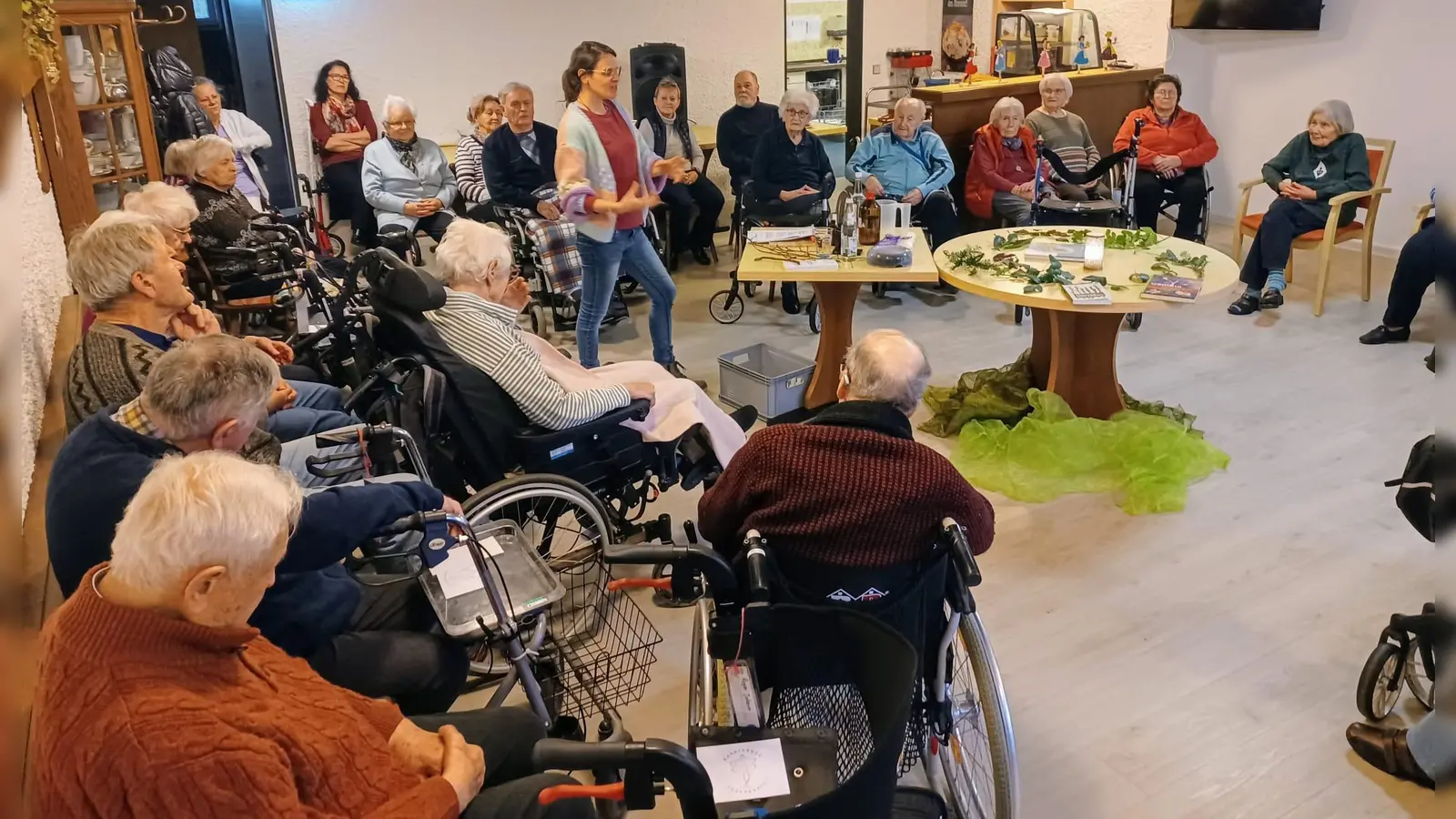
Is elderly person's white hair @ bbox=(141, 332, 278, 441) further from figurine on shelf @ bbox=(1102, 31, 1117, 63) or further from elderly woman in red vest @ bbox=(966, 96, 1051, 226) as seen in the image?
figurine on shelf @ bbox=(1102, 31, 1117, 63)

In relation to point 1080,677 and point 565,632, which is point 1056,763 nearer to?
point 1080,677

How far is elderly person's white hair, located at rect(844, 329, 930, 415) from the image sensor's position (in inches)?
81.3

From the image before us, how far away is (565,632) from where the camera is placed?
2469mm

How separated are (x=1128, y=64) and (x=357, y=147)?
5167 millimetres

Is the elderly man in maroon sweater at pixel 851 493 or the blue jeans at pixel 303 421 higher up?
the elderly man in maroon sweater at pixel 851 493

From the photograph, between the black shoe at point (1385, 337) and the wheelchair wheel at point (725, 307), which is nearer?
the black shoe at point (1385, 337)

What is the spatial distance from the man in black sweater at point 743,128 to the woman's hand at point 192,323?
3588 mm

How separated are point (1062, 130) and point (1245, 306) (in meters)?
1.43

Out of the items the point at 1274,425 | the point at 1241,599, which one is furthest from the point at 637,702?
the point at 1274,425

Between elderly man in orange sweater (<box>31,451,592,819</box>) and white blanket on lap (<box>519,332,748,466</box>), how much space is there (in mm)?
1452

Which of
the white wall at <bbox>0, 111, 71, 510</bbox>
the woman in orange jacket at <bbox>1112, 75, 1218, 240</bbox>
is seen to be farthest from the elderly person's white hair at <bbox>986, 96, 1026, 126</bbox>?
the white wall at <bbox>0, 111, 71, 510</bbox>

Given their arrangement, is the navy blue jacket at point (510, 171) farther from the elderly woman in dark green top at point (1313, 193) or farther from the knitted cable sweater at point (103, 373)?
the elderly woman in dark green top at point (1313, 193)

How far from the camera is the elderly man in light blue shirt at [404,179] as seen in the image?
5.57 metres

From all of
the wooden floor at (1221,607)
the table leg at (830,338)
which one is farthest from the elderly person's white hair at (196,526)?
the table leg at (830,338)
